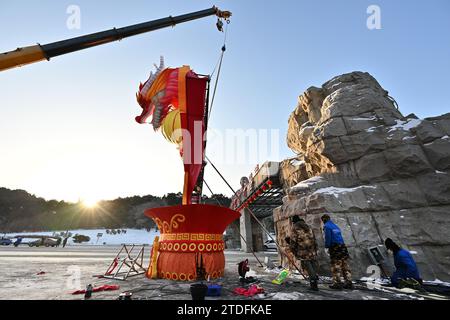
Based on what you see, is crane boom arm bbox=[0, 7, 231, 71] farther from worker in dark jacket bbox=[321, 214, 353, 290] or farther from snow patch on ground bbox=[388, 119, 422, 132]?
snow patch on ground bbox=[388, 119, 422, 132]

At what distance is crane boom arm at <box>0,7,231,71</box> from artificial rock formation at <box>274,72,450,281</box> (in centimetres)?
747

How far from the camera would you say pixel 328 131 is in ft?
30.0

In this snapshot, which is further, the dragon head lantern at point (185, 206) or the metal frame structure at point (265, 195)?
the metal frame structure at point (265, 195)

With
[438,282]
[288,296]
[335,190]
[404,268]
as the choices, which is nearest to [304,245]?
[288,296]

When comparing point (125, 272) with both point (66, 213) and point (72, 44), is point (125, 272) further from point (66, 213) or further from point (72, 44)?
point (66, 213)

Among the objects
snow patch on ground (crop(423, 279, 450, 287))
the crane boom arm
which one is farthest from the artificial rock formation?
the crane boom arm

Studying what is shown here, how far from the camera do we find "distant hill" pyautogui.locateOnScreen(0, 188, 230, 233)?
222 feet

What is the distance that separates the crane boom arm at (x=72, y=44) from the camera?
481 centimetres

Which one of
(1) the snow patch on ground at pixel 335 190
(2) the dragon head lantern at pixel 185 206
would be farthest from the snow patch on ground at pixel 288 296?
(1) the snow patch on ground at pixel 335 190

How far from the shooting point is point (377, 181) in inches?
325

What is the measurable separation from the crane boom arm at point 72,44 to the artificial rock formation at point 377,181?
24.5ft

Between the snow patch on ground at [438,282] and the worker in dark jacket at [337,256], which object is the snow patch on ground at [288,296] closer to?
the worker in dark jacket at [337,256]

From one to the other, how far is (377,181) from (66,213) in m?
88.0
